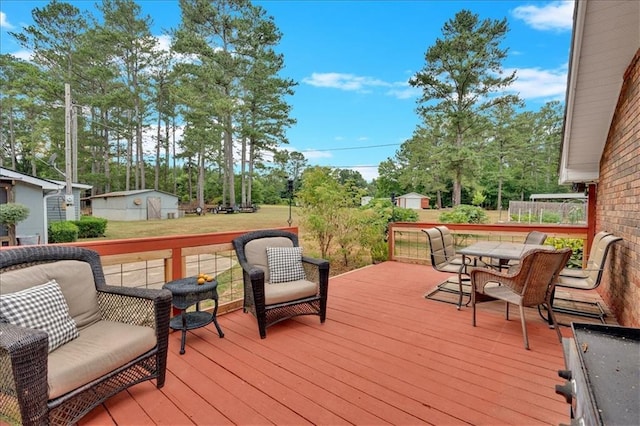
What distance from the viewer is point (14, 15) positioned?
1409 centimetres

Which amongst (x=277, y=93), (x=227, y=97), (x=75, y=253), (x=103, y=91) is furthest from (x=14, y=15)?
(x=75, y=253)

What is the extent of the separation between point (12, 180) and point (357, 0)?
11.6 m

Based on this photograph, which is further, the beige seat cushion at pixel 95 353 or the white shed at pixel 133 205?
the white shed at pixel 133 205

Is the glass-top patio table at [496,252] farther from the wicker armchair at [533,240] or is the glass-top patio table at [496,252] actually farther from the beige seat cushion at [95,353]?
the beige seat cushion at [95,353]

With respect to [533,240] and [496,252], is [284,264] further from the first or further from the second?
[533,240]

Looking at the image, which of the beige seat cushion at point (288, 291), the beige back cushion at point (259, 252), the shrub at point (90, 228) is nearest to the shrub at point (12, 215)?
the shrub at point (90, 228)

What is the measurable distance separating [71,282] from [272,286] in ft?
5.24

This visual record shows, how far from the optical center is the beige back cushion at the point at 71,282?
183 cm

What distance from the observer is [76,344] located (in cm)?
181

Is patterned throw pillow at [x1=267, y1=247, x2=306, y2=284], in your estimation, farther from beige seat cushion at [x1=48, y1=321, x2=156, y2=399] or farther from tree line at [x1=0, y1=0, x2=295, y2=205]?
tree line at [x1=0, y1=0, x2=295, y2=205]

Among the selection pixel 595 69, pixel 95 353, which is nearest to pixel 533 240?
pixel 595 69

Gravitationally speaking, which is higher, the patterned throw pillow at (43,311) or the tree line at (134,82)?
the tree line at (134,82)

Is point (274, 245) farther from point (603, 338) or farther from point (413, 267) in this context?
point (413, 267)

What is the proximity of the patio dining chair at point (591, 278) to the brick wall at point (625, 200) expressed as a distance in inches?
5.2
